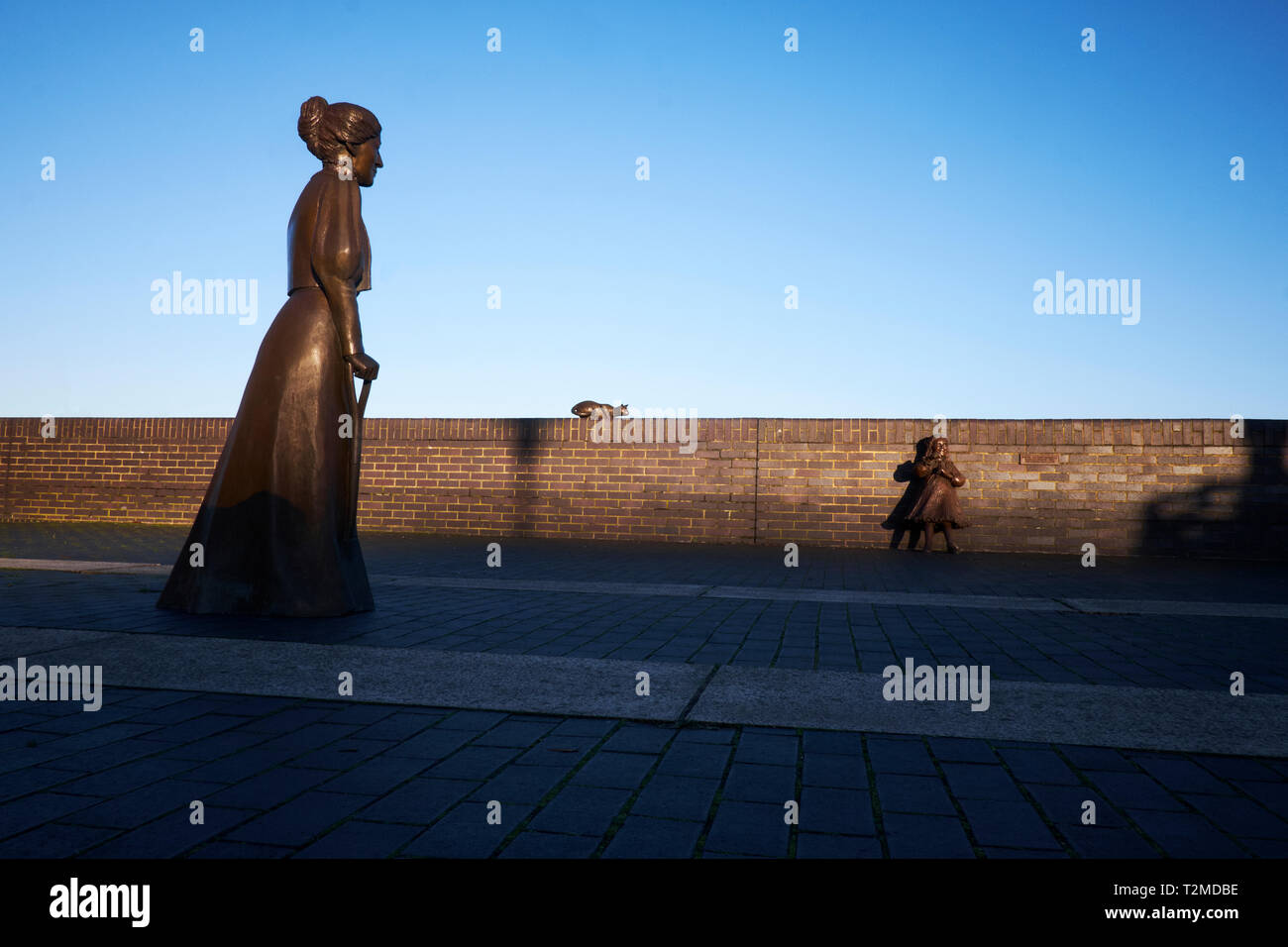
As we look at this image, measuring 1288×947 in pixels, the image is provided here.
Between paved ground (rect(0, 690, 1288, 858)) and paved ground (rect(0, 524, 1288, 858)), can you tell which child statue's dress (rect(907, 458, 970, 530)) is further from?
paved ground (rect(0, 690, 1288, 858))

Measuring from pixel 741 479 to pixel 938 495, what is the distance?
3.03 meters

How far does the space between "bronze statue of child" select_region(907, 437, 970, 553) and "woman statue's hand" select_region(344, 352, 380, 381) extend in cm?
903

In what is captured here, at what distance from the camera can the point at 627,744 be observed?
9.03 feet

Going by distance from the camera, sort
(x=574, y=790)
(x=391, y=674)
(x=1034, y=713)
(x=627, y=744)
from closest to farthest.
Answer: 1. (x=574, y=790)
2. (x=627, y=744)
3. (x=1034, y=713)
4. (x=391, y=674)

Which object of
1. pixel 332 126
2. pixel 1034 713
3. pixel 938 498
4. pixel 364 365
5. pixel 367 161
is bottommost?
pixel 1034 713

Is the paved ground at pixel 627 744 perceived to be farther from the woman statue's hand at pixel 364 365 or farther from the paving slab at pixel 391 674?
the woman statue's hand at pixel 364 365

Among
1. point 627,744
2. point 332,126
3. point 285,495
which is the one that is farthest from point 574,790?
point 332,126

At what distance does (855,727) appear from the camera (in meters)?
3.00

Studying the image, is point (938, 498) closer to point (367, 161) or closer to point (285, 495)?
point (367, 161)

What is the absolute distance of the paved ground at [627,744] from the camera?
2014mm

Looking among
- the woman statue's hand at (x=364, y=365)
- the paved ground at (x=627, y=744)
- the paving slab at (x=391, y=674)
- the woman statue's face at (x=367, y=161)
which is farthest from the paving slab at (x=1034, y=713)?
the woman statue's face at (x=367, y=161)

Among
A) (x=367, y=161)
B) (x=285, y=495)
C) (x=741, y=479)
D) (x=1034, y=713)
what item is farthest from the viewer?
(x=741, y=479)

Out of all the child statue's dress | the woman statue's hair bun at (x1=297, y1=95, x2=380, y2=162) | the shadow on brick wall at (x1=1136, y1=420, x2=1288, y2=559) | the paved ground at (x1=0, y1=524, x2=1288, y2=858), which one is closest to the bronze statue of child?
the child statue's dress

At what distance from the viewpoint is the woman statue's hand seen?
531cm
